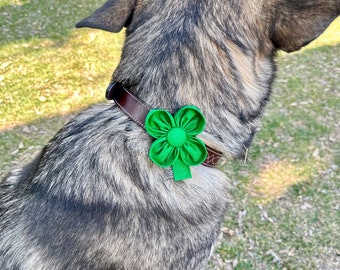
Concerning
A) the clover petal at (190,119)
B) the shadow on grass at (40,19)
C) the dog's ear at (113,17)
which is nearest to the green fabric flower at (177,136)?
the clover petal at (190,119)

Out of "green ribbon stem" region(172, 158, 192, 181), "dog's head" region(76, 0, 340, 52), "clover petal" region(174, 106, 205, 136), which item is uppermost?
"dog's head" region(76, 0, 340, 52)

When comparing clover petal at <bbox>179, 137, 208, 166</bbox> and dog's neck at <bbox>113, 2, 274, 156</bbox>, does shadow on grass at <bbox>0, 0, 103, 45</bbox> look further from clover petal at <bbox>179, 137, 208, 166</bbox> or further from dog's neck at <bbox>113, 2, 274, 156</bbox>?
clover petal at <bbox>179, 137, 208, 166</bbox>

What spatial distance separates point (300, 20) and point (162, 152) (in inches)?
31.4

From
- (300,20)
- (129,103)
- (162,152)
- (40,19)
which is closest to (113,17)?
(129,103)

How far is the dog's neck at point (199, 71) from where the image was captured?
5.89 ft

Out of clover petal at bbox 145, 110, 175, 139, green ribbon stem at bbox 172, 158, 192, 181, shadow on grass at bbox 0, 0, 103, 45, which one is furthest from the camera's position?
shadow on grass at bbox 0, 0, 103, 45

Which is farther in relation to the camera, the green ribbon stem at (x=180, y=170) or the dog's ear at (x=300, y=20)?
the green ribbon stem at (x=180, y=170)

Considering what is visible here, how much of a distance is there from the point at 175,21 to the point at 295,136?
313 cm

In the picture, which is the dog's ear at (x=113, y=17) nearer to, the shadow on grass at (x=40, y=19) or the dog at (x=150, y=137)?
the dog at (x=150, y=137)

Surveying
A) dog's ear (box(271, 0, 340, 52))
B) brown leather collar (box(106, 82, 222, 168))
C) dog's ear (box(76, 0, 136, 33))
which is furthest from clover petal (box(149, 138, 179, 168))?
dog's ear (box(271, 0, 340, 52))

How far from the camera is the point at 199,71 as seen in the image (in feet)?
5.98

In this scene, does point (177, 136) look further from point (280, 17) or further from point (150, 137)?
point (280, 17)

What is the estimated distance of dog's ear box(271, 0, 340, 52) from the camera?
1.77m

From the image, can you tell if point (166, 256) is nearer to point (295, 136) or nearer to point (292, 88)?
point (295, 136)
